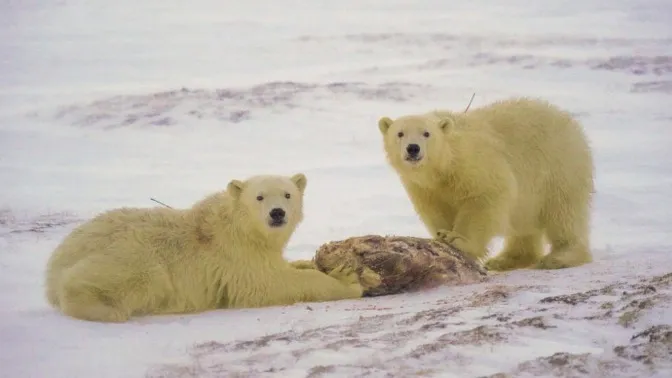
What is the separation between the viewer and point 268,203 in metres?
6.93

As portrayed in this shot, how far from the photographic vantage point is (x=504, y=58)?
21391 millimetres

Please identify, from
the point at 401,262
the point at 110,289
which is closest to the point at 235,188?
the point at 110,289

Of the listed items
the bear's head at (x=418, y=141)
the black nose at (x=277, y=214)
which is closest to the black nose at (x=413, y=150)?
the bear's head at (x=418, y=141)

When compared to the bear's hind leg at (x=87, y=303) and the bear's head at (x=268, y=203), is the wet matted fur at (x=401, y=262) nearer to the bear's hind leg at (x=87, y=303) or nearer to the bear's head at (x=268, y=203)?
the bear's head at (x=268, y=203)

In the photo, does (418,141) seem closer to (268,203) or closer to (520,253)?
(268,203)

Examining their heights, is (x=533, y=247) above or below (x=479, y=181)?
below

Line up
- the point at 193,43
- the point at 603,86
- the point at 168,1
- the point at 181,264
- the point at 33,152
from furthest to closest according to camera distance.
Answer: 1. the point at 168,1
2. the point at 193,43
3. the point at 603,86
4. the point at 33,152
5. the point at 181,264

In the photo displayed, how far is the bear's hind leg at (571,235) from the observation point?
8.62 meters

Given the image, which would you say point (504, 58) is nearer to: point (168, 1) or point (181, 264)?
point (168, 1)

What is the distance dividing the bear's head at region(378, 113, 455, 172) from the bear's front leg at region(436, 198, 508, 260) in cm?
47

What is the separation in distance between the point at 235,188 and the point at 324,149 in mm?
8761

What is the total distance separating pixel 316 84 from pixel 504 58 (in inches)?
177

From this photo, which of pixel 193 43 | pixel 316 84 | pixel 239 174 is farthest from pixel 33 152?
pixel 193 43

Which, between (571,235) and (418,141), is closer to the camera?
(418,141)
